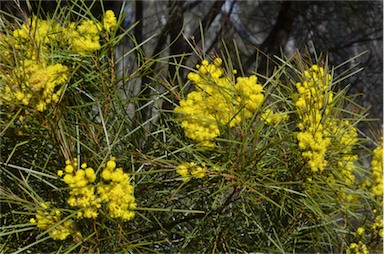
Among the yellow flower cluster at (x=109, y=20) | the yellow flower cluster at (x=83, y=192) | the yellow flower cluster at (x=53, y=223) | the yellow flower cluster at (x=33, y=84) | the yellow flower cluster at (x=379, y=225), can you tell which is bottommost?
the yellow flower cluster at (x=53, y=223)

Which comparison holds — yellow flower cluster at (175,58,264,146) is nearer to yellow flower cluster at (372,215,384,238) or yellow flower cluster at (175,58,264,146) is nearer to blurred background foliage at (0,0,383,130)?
yellow flower cluster at (372,215,384,238)

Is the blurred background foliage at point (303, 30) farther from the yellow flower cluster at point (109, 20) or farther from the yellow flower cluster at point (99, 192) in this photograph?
the yellow flower cluster at point (99, 192)

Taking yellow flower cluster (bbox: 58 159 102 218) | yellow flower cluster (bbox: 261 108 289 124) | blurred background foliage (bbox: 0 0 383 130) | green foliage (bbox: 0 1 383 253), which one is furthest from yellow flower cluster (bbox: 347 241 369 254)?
blurred background foliage (bbox: 0 0 383 130)

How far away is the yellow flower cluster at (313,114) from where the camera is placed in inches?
19.9

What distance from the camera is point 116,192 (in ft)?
1.52

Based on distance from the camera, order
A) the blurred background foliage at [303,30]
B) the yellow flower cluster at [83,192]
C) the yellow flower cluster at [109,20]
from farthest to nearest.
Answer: the blurred background foliage at [303,30]
the yellow flower cluster at [109,20]
the yellow flower cluster at [83,192]

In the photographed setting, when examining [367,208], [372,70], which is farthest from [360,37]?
[367,208]

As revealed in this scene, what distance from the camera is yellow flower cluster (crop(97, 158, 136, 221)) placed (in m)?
0.46

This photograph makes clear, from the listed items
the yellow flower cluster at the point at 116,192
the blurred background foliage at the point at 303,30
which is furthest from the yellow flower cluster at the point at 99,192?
the blurred background foliage at the point at 303,30

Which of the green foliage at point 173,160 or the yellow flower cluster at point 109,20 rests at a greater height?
the yellow flower cluster at point 109,20

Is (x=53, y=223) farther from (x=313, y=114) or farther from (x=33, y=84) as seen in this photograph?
(x=313, y=114)

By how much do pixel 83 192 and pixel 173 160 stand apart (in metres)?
0.11

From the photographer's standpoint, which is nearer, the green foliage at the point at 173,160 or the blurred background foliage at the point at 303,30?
the green foliage at the point at 173,160

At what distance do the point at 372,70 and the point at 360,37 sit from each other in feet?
0.33
